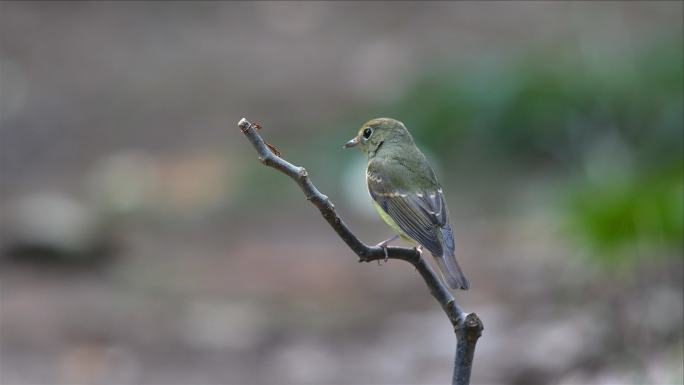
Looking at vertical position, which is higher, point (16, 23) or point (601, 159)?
point (16, 23)

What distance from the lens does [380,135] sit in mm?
4598

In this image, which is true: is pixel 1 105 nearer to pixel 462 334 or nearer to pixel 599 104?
pixel 599 104

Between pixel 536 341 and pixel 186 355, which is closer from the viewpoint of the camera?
pixel 536 341

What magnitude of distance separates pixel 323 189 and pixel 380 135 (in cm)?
526

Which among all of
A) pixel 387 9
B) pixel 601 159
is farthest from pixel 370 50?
pixel 601 159

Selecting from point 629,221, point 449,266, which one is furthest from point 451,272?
point 629,221

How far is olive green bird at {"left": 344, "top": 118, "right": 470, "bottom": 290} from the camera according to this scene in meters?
4.00

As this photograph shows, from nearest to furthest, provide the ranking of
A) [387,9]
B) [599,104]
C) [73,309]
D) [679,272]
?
[679,272]
[73,309]
[599,104]
[387,9]

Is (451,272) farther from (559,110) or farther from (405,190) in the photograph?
(559,110)

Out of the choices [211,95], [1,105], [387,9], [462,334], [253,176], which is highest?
[387,9]

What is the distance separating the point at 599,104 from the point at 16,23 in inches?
287

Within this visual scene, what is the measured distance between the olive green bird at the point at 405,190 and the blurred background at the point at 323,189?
142 cm

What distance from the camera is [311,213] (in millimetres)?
9977

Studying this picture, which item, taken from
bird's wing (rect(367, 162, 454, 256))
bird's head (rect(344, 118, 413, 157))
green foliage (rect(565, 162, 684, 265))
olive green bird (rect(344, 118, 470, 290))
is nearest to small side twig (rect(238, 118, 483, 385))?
olive green bird (rect(344, 118, 470, 290))
